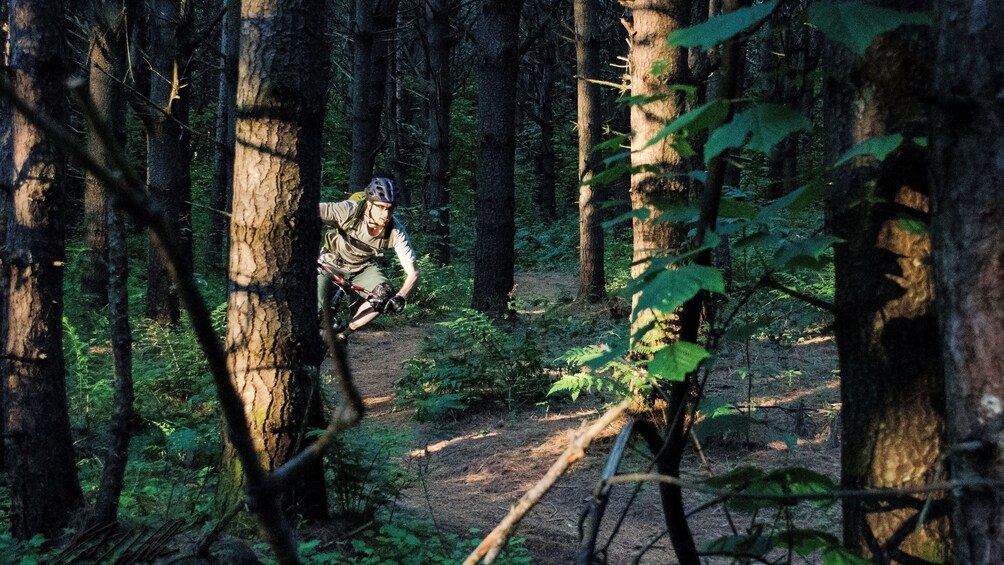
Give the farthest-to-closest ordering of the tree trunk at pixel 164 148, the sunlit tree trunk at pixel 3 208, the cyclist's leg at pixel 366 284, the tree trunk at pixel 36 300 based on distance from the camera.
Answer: the tree trunk at pixel 164 148 < the cyclist's leg at pixel 366 284 < the sunlit tree trunk at pixel 3 208 < the tree trunk at pixel 36 300

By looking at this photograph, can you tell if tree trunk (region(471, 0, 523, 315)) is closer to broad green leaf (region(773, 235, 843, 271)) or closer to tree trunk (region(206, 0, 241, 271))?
tree trunk (region(206, 0, 241, 271))

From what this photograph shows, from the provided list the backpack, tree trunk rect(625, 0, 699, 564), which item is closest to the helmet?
the backpack

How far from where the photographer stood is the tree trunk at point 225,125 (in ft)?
44.5

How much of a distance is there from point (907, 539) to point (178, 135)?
13.1 metres

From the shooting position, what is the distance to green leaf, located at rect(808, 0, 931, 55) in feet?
4.20

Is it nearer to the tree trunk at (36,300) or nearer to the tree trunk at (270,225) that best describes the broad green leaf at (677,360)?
the tree trunk at (270,225)

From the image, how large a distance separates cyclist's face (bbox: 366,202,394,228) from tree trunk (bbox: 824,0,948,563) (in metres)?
6.59

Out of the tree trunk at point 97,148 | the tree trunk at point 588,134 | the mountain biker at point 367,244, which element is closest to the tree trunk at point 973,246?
the mountain biker at point 367,244

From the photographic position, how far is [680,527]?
5.50 feet

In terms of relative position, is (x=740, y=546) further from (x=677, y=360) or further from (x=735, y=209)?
(x=735, y=209)

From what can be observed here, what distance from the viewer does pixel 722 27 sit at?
4.50ft

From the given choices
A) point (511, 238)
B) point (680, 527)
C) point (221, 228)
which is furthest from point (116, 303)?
point (221, 228)

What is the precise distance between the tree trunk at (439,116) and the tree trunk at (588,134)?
4677 mm

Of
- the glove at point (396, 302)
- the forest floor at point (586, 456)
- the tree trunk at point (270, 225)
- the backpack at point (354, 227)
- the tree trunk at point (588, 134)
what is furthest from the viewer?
the tree trunk at point (588, 134)
